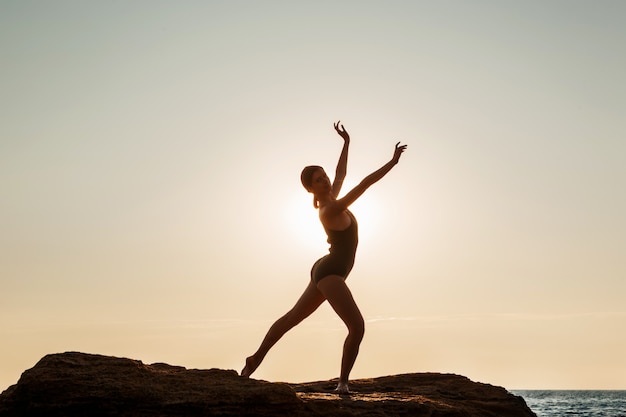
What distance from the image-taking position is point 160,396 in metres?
7.90

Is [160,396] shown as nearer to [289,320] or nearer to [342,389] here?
[289,320]

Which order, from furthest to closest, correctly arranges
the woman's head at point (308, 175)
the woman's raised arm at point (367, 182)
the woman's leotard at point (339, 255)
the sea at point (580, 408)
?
the sea at point (580, 408) → the woman's head at point (308, 175) → the woman's leotard at point (339, 255) → the woman's raised arm at point (367, 182)

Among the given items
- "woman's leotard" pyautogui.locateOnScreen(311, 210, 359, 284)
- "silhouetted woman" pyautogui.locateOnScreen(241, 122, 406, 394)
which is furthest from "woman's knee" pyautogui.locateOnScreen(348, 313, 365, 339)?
"woman's leotard" pyautogui.locateOnScreen(311, 210, 359, 284)

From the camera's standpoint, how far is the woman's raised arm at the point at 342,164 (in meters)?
10.5

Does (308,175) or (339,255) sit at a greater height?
(308,175)

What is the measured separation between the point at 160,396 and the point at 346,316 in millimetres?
2440

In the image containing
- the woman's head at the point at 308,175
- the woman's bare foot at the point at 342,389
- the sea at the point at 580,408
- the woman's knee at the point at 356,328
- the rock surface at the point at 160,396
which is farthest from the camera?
the sea at the point at 580,408

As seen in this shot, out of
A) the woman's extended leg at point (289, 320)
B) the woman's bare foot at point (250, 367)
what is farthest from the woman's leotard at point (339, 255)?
the woman's bare foot at point (250, 367)

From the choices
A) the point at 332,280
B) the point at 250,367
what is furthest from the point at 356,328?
the point at 250,367

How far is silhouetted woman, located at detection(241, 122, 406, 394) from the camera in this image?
9320 mm

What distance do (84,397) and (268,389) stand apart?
1794 mm

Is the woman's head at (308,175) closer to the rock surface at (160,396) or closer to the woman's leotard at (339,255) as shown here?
the woman's leotard at (339,255)

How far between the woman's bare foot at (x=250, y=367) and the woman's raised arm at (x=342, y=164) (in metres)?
2.40

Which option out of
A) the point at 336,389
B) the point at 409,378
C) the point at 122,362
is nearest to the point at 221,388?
the point at 122,362
